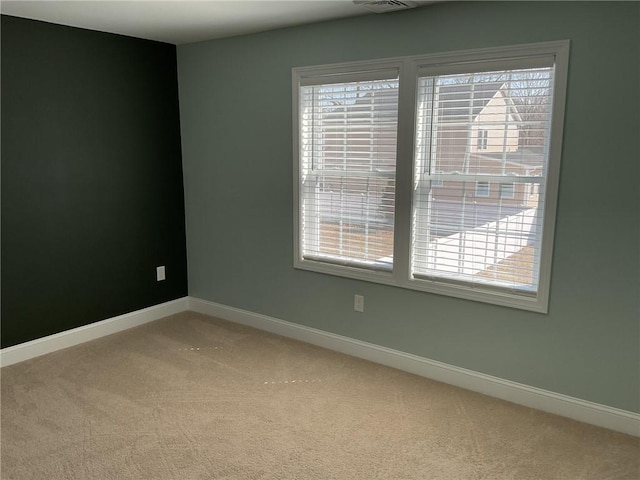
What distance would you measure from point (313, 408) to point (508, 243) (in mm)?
1422

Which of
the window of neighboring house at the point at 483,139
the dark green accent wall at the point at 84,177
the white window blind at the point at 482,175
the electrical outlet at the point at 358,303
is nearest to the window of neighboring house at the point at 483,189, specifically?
the white window blind at the point at 482,175

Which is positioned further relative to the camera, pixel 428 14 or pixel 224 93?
pixel 224 93

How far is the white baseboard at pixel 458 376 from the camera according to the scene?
262 centimetres

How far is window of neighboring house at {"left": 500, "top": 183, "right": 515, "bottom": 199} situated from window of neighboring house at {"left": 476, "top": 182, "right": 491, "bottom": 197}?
0.07 m

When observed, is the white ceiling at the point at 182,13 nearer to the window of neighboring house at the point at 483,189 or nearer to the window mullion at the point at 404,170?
the window mullion at the point at 404,170

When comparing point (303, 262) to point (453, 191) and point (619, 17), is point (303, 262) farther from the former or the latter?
point (619, 17)

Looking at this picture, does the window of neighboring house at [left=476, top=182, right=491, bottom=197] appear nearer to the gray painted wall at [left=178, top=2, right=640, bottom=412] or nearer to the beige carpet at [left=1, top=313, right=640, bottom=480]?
the gray painted wall at [left=178, top=2, right=640, bottom=412]

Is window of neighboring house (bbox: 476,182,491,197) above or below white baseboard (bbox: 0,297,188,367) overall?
above

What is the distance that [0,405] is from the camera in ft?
9.20

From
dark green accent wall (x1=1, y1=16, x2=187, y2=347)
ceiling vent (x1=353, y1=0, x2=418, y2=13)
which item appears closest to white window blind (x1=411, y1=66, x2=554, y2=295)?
ceiling vent (x1=353, y1=0, x2=418, y2=13)

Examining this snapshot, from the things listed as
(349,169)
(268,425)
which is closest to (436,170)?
(349,169)

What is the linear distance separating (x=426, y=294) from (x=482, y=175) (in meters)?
0.80

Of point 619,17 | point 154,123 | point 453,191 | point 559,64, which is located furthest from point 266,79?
point 619,17

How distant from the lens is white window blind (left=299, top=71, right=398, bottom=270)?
3.15m
